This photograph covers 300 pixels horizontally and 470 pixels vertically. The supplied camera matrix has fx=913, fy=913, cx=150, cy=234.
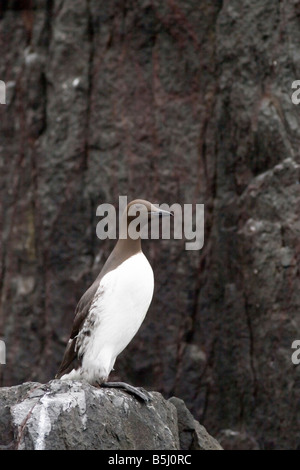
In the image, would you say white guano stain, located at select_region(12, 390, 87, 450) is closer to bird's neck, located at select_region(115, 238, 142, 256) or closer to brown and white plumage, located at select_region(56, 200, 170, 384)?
brown and white plumage, located at select_region(56, 200, 170, 384)

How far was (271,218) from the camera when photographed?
730 centimetres

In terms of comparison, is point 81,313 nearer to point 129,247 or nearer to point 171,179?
point 129,247

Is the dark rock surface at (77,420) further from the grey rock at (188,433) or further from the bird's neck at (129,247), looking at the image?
the bird's neck at (129,247)

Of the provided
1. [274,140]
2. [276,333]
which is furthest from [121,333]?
[274,140]

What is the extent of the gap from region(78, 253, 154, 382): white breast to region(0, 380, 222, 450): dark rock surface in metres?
0.49

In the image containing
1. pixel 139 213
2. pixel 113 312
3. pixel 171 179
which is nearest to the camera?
pixel 113 312

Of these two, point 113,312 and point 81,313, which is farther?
point 81,313

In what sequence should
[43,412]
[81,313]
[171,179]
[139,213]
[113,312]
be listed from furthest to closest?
1. [171,179]
2. [139,213]
3. [81,313]
4. [113,312]
5. [43,412]

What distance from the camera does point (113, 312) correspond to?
18.1 feet

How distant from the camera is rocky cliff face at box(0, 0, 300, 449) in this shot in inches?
289

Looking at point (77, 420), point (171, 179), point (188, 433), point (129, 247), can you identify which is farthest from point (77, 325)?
point (171, 179)

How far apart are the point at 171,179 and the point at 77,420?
3747mm

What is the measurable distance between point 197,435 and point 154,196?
2.90m
